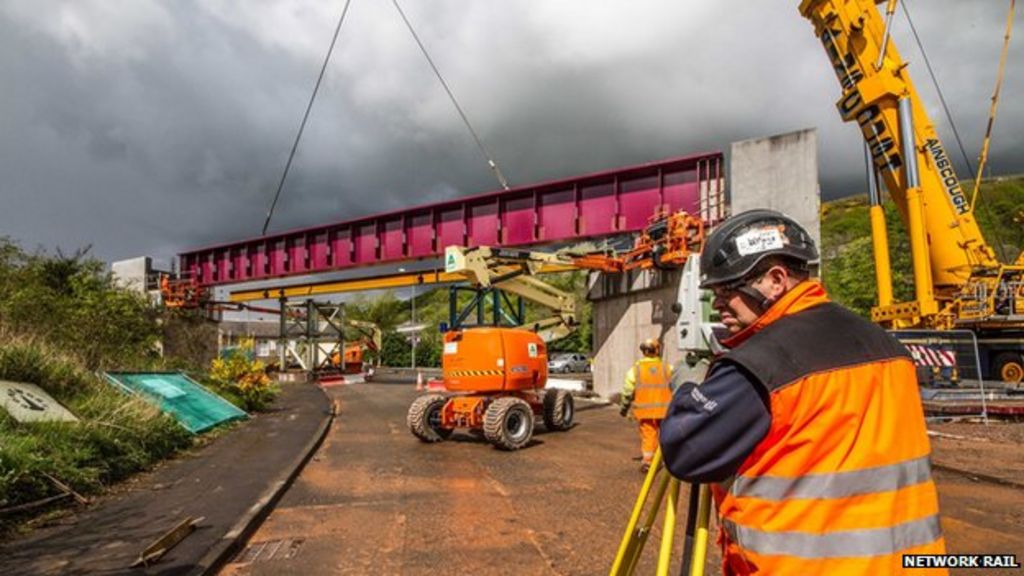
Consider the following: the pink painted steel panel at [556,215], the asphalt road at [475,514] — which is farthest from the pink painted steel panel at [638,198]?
the asphalt road at [475,514]

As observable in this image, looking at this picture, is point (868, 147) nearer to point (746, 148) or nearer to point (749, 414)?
point (746, 148)

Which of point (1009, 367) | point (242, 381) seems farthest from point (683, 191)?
point (242, 381)

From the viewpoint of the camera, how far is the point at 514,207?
2016 centimetres

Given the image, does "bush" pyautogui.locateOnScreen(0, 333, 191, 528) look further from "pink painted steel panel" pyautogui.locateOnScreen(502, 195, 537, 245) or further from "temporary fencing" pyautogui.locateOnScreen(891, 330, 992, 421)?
"temporary fencing" pyautogui.locateOnScreen(891, 330, 992, 421)

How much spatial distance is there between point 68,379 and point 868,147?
57.9 feet

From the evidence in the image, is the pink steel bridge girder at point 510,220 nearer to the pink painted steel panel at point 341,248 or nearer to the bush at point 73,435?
the pink painted steel panel at point 341,248

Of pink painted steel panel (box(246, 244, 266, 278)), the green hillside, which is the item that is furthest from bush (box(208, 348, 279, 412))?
the green hillside

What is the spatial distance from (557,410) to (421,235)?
11.3m

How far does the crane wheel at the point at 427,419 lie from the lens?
1105 centimetres

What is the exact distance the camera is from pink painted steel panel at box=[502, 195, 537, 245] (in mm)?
19750

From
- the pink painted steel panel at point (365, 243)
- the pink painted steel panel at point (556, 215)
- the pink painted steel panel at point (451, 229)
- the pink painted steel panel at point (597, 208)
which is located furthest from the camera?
the pink painted steel panel at point (365, 243)

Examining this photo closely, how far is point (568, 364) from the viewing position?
4306cm

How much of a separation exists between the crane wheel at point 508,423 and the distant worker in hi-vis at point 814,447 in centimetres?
852

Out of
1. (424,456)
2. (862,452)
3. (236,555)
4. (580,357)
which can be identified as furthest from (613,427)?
(580,357)
